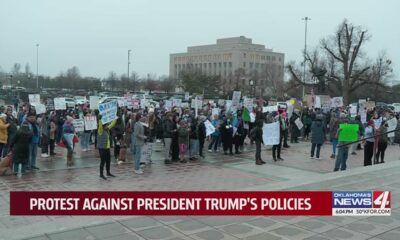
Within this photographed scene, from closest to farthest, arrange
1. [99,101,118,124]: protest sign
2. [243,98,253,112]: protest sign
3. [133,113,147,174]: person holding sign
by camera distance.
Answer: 1. [99,101,118,124]: protest sign
2. [133,113,147,174]: person holding sign
3. [243,98,253,112]: protest sign

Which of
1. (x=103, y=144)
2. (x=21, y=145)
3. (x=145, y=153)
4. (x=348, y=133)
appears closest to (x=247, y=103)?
(x=348, y=133)

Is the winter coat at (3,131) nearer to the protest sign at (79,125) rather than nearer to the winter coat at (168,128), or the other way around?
the protest sign at (79,125)

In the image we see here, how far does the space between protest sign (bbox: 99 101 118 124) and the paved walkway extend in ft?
5.30

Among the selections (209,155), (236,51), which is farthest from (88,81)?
(209,155)

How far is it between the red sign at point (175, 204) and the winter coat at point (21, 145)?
11.7 ft

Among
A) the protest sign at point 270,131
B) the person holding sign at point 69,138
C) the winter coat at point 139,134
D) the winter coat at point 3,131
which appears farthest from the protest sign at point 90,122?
the protest sign at point 270,131

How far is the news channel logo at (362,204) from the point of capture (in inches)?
280

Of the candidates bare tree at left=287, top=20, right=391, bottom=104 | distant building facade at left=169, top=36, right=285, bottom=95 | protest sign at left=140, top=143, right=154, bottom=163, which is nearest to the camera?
protest sign at left=140, top=143, right=154, bottom=163

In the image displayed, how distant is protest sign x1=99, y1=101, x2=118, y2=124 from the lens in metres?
11.7

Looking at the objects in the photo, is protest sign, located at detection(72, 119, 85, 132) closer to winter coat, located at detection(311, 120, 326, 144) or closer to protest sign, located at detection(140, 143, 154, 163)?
protest sign, located at detection(140, 143, 154, 163)

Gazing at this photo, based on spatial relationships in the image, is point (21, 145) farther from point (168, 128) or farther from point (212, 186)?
point (212, 186)

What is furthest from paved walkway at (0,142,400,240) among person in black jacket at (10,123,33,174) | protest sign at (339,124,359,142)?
protest sign at (339,124,359,142)

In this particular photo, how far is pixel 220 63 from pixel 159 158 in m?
121

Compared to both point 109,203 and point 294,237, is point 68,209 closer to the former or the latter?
point 109,203
